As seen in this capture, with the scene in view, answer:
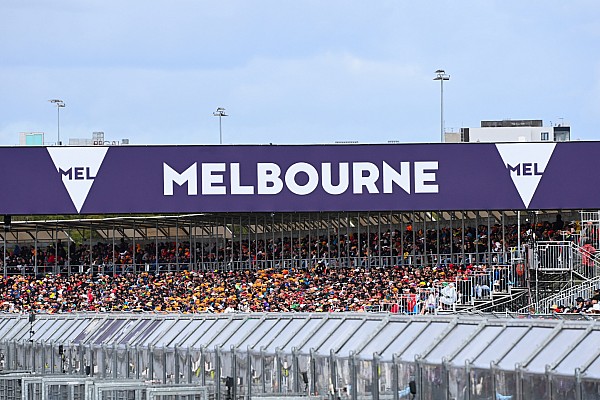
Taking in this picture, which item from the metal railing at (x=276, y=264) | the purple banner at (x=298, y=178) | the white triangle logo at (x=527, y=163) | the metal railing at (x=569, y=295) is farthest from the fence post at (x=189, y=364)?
the white triangle logo at (x=527, y=163)

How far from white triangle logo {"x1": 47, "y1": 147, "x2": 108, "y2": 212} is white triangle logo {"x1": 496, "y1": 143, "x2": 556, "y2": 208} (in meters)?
17.2

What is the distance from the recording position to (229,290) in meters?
60.7

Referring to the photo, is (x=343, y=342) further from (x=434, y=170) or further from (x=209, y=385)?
(x=434, y=170)

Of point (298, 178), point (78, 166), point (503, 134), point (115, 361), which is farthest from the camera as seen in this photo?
point (503, 134)

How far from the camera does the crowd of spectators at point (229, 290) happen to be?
183 feet

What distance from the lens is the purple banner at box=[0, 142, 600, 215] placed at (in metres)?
58.5

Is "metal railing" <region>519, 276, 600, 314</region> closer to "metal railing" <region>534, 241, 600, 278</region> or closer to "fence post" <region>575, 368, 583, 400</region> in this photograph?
"metal railing" <region>534, 241, 600, 278</region>

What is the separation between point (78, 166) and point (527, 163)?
62.3 feet

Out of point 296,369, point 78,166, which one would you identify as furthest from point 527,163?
point 296,369

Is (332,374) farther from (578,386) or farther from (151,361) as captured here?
(151,361)

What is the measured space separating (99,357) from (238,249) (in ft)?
126

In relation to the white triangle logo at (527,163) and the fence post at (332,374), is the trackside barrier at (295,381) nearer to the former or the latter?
the fence post at (332,374)

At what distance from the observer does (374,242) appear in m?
63.3

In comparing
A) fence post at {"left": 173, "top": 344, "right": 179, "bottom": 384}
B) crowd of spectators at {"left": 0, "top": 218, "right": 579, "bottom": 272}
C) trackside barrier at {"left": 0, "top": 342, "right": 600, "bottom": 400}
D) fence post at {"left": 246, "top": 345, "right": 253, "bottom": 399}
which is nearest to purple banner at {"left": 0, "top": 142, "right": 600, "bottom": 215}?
crowd of spectators at {"left": 0, "top": 218, "right": 579, "bottom": 272}
